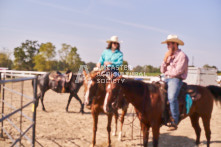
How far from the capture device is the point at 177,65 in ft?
11.7

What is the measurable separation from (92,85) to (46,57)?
3781cm

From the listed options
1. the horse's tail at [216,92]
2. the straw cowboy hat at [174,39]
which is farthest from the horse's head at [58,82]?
the horse's tail at [216,92]

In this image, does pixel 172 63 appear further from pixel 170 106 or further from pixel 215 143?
pixel 215 143

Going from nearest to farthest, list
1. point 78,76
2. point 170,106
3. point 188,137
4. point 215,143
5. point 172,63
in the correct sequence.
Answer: point 170,106
point 172,63
point 215,143
point 188,137
point 78,76

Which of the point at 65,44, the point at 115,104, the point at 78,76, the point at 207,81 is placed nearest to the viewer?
the point at 115,104

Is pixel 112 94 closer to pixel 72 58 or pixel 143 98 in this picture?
pixel 143 98

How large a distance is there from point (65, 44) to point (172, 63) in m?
34.7

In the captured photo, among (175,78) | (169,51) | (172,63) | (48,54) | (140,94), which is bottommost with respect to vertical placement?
(140,94)

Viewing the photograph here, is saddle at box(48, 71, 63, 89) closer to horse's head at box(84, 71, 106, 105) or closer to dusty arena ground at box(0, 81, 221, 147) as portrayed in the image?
dusty arena ground at box(0, 81, 221, 147)

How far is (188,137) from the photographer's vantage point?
521cm

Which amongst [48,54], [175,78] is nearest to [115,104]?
[175,78]

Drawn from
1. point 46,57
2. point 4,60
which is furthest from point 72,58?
point 4,60

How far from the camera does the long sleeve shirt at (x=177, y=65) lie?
351 centimetres

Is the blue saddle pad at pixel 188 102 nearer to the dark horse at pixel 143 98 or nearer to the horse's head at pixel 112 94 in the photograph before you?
the dark horse at pixel 143 98
